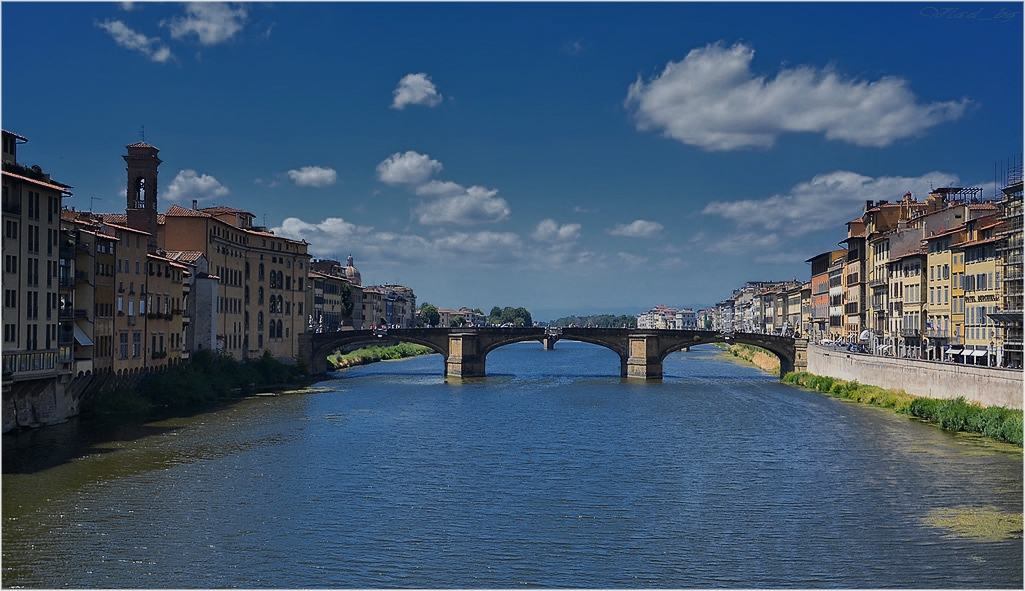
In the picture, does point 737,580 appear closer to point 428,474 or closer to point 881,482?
point 881,482

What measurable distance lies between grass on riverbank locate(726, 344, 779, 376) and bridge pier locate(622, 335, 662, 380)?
14263mm

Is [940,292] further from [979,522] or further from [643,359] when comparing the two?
[979,522]

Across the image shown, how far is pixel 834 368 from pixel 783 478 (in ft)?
144

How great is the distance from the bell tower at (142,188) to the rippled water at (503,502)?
67.6ft

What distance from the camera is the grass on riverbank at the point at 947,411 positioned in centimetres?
4531

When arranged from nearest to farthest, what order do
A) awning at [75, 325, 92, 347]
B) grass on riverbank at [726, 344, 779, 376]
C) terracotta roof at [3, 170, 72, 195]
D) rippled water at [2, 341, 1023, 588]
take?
rippled water at [2, 341, 1023, 588] → terracotta roof at [3, 170, 72, 195] → awning at [75, 325, 92, 347] → grass on riverbank at [726, 344, 779, 376]

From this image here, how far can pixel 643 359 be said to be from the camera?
96.7 metres

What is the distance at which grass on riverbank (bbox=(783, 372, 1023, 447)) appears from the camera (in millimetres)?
45312

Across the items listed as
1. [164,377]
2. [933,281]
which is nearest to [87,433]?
[164,377]

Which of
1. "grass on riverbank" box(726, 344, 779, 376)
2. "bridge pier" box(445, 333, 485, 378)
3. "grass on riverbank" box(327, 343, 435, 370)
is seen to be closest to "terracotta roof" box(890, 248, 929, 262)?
"grass on riverbank" box(726, 344, 779, 376)

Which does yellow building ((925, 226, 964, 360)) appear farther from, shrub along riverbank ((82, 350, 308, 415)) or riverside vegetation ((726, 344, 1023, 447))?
shrub along riverbank ((82, 350, 308, 415))

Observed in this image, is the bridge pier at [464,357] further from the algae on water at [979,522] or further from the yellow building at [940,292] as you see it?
the algae on water at [979,522]

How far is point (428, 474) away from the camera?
40500 mm

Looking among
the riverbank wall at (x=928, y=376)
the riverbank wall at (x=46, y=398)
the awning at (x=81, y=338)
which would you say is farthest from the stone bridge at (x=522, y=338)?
the awning at (x=81, y=338)
